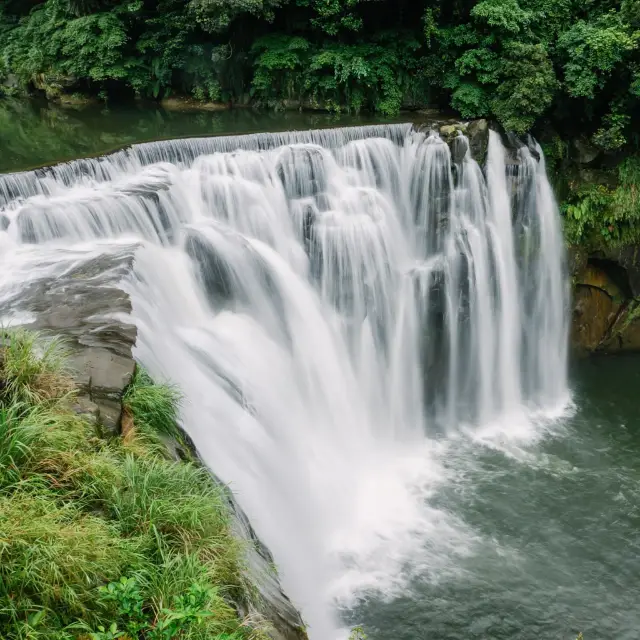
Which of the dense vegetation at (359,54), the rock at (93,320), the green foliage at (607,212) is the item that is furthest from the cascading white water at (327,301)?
the dense vegetation at (359,54)

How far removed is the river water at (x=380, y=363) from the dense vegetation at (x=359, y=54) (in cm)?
200

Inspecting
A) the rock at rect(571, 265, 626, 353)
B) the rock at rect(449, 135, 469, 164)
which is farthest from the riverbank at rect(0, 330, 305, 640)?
the rock at rect(571, 265, 626, 353)

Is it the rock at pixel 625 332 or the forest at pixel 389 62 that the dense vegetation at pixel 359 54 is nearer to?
the forest at pixel 389 62

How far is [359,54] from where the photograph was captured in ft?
56.1

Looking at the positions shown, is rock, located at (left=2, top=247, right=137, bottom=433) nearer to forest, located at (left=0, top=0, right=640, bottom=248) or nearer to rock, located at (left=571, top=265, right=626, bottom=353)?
forest, located at (left=0, top=0, right=640, bottom=248)

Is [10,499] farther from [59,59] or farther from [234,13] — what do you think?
[59,59]

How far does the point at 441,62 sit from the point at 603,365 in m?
8.77

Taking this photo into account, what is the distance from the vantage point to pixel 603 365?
14.5m

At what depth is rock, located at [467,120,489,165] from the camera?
13.4 metres

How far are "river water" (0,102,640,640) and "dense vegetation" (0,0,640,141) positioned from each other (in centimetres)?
200

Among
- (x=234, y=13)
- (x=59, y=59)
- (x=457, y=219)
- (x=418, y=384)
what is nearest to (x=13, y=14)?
(x=59, y=59)

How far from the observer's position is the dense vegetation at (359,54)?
13664 mm

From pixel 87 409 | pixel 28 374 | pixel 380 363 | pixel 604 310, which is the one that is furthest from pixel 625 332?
pixel 28 374

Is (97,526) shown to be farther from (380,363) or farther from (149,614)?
(380,363)
